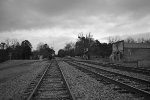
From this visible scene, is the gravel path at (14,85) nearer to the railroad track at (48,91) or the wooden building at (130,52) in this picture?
the railroad track at (48,91)

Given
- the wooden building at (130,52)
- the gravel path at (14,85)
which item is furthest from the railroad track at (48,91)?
the wooden building at (130,52)

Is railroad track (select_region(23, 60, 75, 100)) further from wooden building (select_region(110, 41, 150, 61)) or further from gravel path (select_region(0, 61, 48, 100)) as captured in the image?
wooden building (select_region(110, 41, 150, 61))

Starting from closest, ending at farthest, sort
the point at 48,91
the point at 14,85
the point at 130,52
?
the point at 48,91 → the point at 14,85 → the point at 130,52

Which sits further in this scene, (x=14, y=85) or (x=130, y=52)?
(x=130, y=52)

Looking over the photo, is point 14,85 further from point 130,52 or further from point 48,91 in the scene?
point 130,52

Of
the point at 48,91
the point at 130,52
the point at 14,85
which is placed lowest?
the point at 14,85

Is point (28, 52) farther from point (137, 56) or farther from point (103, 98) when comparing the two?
point (103, 98)

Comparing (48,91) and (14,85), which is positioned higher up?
(48,91)

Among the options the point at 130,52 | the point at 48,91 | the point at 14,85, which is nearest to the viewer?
the point at 48,91

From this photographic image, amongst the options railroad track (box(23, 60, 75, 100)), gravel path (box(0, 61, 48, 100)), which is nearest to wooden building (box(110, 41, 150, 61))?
gravel path (box(0, 61, 48, 100))

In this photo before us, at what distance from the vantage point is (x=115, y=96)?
297 inches

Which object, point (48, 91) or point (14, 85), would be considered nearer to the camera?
point (48, 91)

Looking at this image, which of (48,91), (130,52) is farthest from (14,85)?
(130,52)

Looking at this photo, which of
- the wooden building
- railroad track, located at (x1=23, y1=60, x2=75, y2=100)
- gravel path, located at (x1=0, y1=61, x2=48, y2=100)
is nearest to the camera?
railroad track, located at (x1=23, y1=60, x2=75, y2=100)
